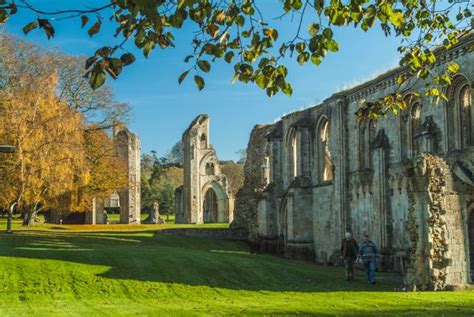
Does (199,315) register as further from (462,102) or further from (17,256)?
(462,102)

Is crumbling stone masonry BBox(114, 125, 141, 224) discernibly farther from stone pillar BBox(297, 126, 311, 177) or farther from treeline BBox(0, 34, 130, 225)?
stone pillar BBox(297, 126, 311, 177)

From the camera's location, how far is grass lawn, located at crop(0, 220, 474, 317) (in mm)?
11562

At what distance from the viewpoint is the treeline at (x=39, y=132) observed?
27.9m

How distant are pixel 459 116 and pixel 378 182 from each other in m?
4.90

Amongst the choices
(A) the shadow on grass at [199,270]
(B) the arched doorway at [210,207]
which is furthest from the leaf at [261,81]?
(B) the arched doorway at [210,207]

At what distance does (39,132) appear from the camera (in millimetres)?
28516

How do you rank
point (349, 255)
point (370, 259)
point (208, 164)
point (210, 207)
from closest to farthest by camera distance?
point (370, 259), point (349, 255), point (208, 164), point (210, 207)

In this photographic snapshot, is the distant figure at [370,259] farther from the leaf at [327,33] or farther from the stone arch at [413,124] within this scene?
the leaf at [327,33]

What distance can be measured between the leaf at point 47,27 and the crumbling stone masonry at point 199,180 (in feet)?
161

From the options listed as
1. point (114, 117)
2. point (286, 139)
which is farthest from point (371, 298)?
point (114, 117)

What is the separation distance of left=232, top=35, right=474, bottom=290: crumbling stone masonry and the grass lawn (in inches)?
66.1

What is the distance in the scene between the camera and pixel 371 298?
43.7 feet

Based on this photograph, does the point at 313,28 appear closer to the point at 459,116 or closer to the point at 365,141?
the point at 459,116

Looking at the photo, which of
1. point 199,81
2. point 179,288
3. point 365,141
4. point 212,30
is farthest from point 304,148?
point 199,81
